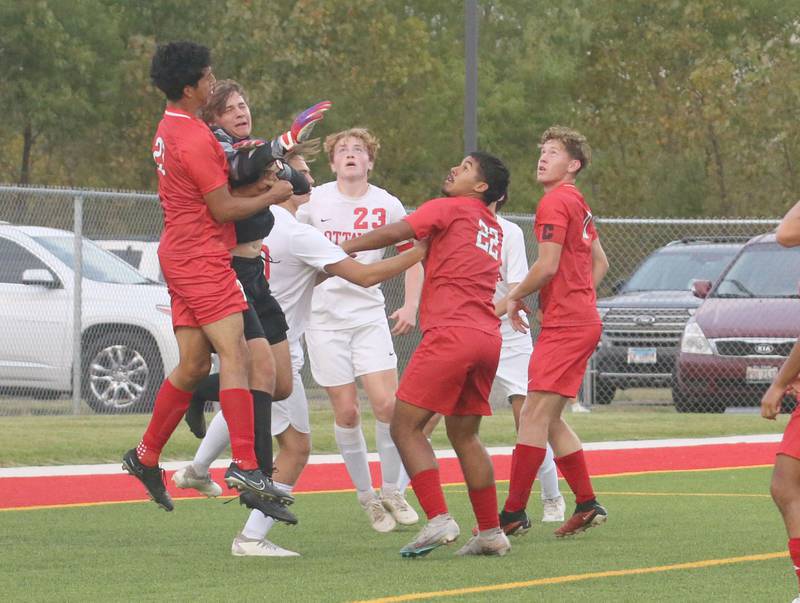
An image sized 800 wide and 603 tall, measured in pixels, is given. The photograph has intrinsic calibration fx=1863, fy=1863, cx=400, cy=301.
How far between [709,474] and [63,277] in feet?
24.0

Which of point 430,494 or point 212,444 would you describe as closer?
point 430,494

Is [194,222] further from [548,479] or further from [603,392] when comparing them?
[603,392]

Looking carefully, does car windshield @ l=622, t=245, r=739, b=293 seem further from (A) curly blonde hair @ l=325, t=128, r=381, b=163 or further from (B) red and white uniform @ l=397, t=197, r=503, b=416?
(B) red and white uniform @ l=397, t=197, r=503, b=416

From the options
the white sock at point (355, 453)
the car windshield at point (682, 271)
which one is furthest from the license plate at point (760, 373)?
the white sock at point (355, 453)

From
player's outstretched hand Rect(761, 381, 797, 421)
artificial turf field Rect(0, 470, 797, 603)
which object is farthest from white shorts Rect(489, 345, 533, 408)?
player's outstretched hand Rect(761, 381, 797, 421)

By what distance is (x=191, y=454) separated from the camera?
602 inches

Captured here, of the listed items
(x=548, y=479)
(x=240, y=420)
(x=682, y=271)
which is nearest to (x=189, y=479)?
(x=240, y=420)

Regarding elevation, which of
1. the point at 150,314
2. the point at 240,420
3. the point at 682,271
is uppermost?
the point at 240,420

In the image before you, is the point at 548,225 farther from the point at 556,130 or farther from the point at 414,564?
the point at 414,564

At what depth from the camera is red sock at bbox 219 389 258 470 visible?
28.1ft

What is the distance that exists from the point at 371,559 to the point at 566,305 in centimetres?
174

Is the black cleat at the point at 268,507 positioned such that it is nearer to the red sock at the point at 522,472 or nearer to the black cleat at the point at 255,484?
the black cleat at the point at 255,484

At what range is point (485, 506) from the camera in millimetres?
8992

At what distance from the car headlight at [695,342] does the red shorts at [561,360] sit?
10335mm
